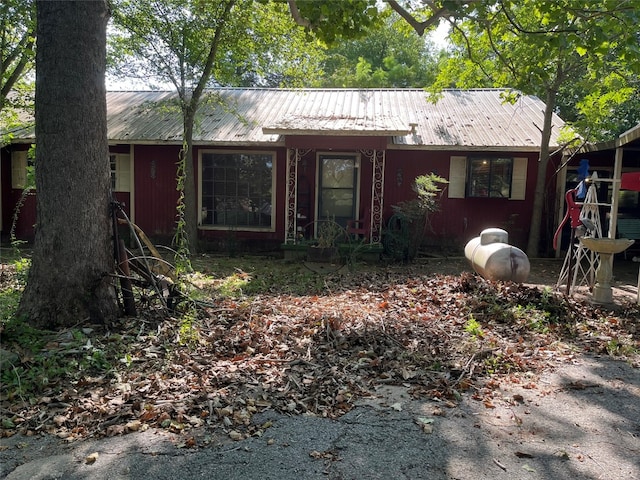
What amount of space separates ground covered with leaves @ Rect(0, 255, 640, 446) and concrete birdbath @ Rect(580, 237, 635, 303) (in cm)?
19

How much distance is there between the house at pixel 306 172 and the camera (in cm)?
1098

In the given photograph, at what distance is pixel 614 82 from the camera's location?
380 inches

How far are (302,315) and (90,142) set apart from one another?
9.00 ft

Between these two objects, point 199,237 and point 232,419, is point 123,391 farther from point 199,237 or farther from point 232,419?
point 199,237

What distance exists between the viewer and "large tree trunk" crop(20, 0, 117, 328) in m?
4.45

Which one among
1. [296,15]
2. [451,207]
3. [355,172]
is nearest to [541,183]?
[451,207]

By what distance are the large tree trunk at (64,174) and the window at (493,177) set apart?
8.63m

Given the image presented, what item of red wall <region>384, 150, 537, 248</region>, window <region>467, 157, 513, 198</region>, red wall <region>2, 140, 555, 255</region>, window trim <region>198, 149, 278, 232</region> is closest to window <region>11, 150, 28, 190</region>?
red wall <region>2, 140, 555, 255</region>

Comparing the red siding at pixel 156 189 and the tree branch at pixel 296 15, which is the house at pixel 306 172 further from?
the tree branch at pixel 296 15

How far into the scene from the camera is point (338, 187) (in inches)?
462

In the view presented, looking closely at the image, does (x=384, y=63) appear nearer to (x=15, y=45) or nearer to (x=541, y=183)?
(x=541, y=183)

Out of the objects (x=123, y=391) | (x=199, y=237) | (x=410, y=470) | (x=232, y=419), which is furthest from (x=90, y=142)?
(x=199, y=237)

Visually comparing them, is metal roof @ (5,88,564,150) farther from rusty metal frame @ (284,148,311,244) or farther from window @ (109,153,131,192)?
window @ (109,153,131,192)

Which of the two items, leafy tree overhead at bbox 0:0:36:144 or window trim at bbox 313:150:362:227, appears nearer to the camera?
leafy tree overhead at bbox 0:0:36:144
